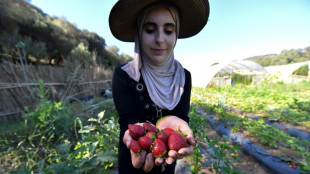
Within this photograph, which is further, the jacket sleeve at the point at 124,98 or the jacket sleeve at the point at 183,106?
the jacket sleeve at the point at 183,106

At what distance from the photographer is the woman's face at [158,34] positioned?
3.50 feet

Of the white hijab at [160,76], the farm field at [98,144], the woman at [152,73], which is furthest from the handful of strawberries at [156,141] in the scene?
the farm field at [98,144]

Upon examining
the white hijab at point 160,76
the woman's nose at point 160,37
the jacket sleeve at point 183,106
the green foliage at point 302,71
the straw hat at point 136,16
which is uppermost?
the green foliage at point 302,71

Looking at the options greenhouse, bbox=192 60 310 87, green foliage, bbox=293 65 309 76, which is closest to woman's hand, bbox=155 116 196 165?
greenhouse, bbox=192 60 310 87

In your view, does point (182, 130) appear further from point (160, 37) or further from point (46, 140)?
point (46, 140)

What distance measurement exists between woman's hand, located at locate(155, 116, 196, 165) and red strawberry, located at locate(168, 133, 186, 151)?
0.09 ft

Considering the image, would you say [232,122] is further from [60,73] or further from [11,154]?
[60,73]

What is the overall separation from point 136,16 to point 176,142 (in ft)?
3.41

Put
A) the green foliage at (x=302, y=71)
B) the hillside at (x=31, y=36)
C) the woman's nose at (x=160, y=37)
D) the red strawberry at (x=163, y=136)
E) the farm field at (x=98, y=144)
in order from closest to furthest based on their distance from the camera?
1. the red strawberry at (x=163, y=136)
2. the woman's nose at (x=160, y=37)
3. the farm field at (x=98, y=144)
4. the hillside at (x=31, y=36)
5. the green foliage at (x=302, y=71)

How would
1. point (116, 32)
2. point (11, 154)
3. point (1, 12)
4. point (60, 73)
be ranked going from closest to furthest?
point (116, 32) < point (11, 154) < point (60, 73) < point (1, 12)

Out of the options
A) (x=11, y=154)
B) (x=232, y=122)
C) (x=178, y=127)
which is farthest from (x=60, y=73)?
(x=232, y=122)

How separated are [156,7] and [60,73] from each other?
4479 mm

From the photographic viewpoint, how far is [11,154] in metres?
1.94

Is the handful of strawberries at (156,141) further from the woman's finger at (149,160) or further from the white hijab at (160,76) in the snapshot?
the white hijab at (160,76)
